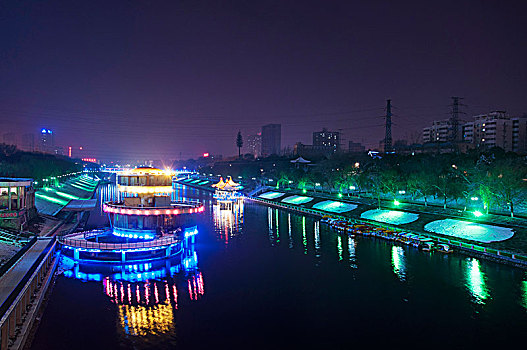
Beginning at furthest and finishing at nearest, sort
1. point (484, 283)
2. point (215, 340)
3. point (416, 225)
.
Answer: point (416, 225), point (484, 283), point (215, 340)

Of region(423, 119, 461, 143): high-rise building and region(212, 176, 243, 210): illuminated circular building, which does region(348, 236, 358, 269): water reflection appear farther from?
region(423, 119, 461, 143): high-rise building

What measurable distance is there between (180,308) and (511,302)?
25.3 meters

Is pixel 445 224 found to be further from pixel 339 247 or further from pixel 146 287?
pixel 146 287

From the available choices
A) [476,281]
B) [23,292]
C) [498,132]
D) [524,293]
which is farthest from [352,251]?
[498,132]

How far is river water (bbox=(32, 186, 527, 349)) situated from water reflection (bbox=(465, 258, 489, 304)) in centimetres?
9

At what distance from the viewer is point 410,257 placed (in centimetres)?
4072

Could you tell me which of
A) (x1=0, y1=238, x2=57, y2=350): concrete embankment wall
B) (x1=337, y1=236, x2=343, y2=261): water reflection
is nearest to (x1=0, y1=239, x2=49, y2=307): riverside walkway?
(x1=0, y1=238, x2=57, y2=350): concrete embankment wall

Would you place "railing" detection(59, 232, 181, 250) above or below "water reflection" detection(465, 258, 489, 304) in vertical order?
above

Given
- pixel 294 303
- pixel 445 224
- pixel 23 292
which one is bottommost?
pixel 294 303

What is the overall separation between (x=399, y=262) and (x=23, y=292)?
112ft

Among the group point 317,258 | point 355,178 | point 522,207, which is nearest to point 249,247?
point 317,258

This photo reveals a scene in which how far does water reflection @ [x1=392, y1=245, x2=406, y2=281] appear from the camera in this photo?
3462 centimetres

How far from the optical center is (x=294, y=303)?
91.6 feet

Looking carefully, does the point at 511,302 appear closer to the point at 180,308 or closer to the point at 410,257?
the point at 410,257
